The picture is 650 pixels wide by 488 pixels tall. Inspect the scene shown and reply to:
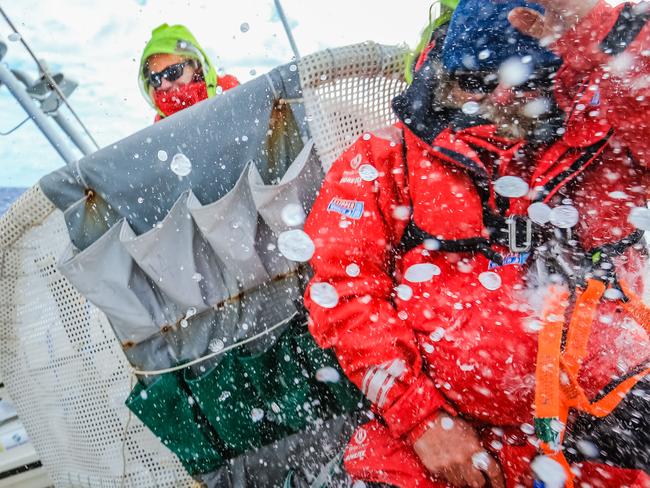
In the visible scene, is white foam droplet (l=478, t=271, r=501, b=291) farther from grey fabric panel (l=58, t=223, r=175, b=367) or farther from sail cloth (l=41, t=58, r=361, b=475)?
grey fabric panel (l=58, t=223, r=175, b=367)

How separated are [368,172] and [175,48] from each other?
2768 mm

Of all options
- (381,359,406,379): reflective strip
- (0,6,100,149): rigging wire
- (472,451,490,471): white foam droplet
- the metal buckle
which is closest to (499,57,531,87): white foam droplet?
the metal buckle

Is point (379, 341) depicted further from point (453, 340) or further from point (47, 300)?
point (47, 300)

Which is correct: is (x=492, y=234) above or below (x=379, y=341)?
above

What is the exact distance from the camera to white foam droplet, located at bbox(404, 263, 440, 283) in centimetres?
135

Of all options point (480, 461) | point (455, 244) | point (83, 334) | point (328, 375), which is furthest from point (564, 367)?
point (83, 334)

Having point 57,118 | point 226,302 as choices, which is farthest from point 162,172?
point 57,118

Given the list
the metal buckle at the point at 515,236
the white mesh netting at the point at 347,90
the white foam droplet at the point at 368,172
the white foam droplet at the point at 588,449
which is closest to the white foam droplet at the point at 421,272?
the metal buckle at the point at 515,236

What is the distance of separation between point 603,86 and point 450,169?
463 millimetres

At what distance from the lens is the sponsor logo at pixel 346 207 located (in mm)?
1404

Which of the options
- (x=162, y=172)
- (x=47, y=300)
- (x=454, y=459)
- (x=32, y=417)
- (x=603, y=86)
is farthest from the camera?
(x=32, y=417)

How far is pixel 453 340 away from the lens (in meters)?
1.29

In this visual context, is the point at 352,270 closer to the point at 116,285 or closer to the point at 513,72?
the point at 513,72

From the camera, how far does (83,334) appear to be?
2240 mm
